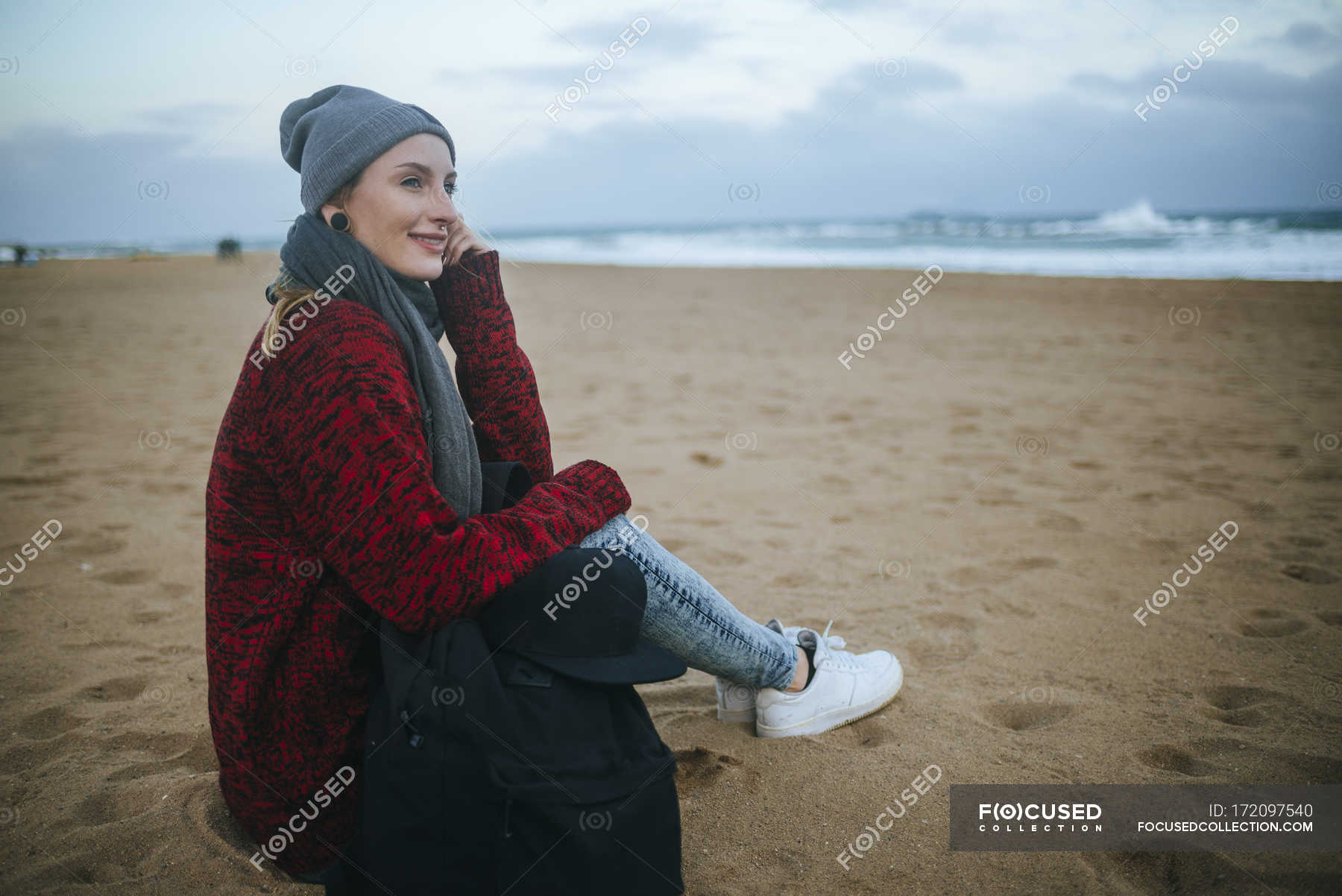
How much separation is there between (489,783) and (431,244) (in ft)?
3.79

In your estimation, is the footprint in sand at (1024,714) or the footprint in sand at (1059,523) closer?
the footprint in sand at (1024,714)

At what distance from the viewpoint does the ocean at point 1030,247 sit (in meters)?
16.5

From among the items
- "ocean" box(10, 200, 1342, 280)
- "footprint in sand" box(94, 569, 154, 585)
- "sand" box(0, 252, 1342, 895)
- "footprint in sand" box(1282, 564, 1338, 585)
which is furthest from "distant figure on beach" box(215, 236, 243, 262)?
"footprint in sand" box(1282, 564, 1338, 585)

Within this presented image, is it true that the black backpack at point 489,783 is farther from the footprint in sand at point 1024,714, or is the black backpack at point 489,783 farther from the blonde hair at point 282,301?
the footprint in sand at point 1024,714

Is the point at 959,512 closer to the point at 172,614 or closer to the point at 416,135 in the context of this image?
the point at 416,135

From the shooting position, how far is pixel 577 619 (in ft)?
4.98

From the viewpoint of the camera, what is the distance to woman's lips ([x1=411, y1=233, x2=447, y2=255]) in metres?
1.82

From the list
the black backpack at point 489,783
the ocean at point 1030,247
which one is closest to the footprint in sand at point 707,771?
the black backpack at point 489,783

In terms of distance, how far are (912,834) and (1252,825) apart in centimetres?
76

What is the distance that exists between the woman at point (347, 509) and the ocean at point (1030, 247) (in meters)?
16.0

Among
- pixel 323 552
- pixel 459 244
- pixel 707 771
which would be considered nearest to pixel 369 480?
pixel 323 552

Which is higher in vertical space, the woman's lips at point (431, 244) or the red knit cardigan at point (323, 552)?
the woman's lips at point (431, 244)

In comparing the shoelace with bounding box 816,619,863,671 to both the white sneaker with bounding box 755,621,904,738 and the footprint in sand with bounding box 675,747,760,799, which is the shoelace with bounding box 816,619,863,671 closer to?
the white sneaker with bounding box 755,621,904,738

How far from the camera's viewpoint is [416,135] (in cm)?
181
